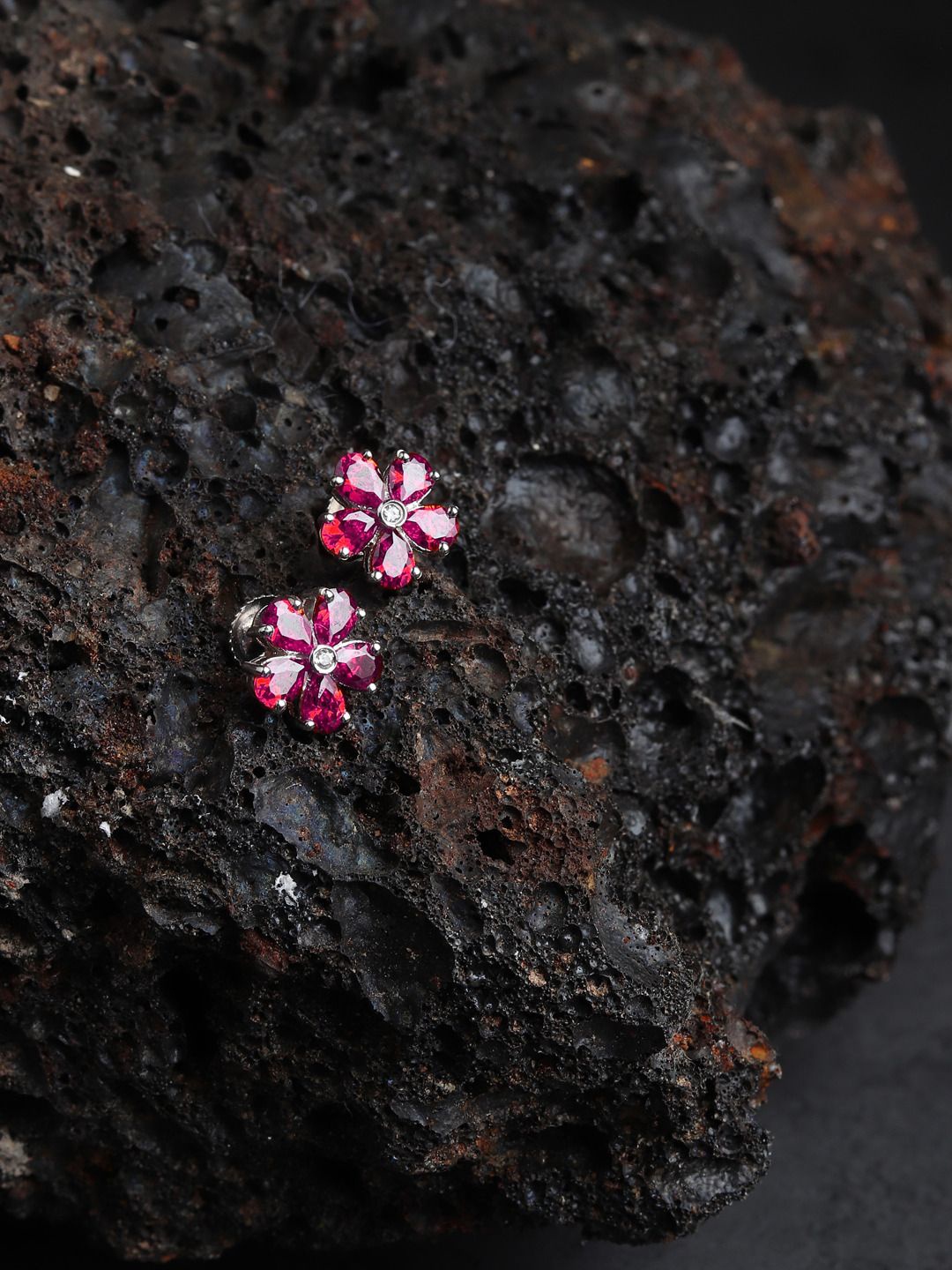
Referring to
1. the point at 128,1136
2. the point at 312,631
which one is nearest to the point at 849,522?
the point at 312,631

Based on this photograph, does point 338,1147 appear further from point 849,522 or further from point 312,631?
point 849,522

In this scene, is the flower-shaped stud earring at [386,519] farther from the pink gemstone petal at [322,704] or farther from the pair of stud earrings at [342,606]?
the pink gemstone petal at [322,704]

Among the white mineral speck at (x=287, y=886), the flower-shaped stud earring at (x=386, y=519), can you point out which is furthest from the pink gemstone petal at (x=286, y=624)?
the white mineral speck at (x=287, y=886)

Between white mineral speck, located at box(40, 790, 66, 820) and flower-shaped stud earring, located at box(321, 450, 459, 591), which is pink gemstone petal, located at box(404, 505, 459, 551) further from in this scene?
white mineral speck, located at box(40, 790, 66, 820)

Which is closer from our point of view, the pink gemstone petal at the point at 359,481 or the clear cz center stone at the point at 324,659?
the clear cz center stone at the point at 324,659

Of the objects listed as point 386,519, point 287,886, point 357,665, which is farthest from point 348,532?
point 287,886

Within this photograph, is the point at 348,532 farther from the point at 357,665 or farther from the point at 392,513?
the point at 357,665

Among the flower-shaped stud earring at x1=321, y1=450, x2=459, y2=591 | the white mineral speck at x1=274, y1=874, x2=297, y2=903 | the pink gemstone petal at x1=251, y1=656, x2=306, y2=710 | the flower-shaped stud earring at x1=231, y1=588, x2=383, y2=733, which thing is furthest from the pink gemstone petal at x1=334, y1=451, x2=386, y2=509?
the white mineral speck at x1=274, y1=874, x2=297, y2=903
